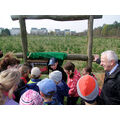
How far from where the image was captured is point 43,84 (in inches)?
61.3

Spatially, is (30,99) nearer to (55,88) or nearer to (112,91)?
(55,88)

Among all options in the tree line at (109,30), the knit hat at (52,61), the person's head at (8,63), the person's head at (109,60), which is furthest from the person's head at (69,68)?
the tree line at (109,30)

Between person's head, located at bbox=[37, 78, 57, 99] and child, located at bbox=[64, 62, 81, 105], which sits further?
child, located at bbox=[64, 62, 81, 105]

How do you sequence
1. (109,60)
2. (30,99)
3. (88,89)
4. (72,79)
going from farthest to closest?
(72,79) → (109,60) → (30,99) → (88,89)

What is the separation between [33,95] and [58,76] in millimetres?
695

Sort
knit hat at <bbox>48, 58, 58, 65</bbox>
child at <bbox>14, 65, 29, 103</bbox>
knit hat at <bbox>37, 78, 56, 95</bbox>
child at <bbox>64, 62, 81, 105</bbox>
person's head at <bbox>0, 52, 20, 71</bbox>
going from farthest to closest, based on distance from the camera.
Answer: knit hat at <bbox>48, 58, 58, 65</bbox>, child at <bbox>64, 62, 81, 105</bbox>, person's head at <bbox>0, 52, 20, 71</bbox>, child at <bbox>14, 65, 29, 103</bbox>, knit hat at <bbox>37, 78, 56, 95</bbox>

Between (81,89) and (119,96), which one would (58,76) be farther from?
(119,96)

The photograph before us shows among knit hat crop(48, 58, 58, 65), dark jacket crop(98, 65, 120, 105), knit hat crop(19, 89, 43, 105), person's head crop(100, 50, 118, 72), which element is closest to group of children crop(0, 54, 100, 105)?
knit hat crop(19, 89, 43, 105)

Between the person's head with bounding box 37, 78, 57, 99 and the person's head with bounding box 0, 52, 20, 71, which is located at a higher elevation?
the person's head with bounding box 0, 52, 20, 71

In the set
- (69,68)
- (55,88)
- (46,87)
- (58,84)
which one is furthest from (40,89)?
(69,68)

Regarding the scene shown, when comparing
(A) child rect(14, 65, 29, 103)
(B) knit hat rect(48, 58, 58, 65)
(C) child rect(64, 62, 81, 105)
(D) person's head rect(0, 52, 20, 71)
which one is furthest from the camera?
(B) knit hat rect(48, 58, 58, 65)

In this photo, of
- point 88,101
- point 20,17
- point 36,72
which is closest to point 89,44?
point 36,72

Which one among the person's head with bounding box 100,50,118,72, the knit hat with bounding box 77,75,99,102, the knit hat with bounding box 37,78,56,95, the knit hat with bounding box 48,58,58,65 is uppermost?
the person's head with bounding box 100,50,118,72

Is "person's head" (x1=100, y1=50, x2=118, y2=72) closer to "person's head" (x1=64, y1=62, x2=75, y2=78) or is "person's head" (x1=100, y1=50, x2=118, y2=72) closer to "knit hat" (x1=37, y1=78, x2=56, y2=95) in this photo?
"person's head" (x1=64, y1=62, x2=75, y2=78)
